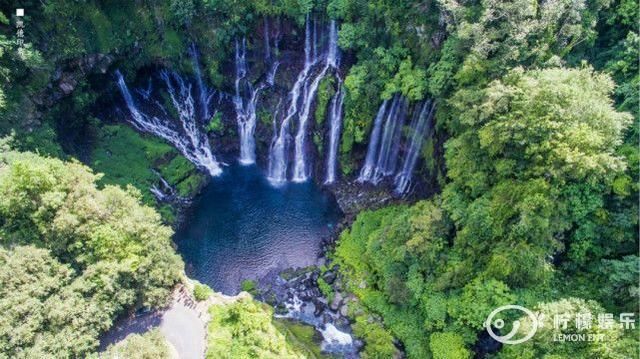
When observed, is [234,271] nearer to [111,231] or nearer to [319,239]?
[319,239]

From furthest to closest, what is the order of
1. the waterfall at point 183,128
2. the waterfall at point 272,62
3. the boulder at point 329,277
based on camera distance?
1. the waterfall at point 183,128
2. the waterfall at point 272,62
3. the boulder at point 329,277

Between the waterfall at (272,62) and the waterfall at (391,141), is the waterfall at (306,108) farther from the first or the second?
the waterfall at (391,141)

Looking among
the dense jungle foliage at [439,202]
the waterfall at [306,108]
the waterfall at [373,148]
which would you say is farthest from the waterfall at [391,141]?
the waterfall at [306,108]

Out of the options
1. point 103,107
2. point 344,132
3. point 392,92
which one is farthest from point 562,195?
point 103,107

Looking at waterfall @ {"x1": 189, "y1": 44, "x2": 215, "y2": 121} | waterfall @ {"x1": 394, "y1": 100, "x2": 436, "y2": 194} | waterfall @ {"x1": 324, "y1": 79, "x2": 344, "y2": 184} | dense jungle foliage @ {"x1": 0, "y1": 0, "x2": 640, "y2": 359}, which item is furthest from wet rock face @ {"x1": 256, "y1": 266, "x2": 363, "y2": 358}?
waterfall @ {"x1": 189, "y1": 44, "x2": 215, "y2": 121}

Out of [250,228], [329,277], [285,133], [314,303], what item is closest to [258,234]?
[250,228]

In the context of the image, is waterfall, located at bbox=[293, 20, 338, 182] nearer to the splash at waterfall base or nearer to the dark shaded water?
the splash at waterfall base

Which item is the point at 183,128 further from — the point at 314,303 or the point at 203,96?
the point at 314,303
